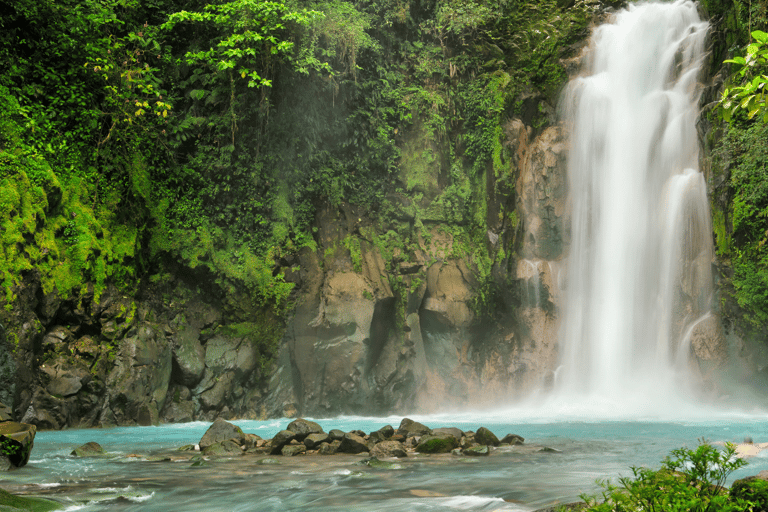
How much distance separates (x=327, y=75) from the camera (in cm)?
1484

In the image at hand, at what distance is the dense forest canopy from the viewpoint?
11367mm

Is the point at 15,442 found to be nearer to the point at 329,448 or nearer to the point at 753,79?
the point at 329,448

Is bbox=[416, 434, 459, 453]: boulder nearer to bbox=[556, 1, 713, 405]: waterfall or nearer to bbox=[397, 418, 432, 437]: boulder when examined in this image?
bbox=[397, 418, 432, 437]: boulder

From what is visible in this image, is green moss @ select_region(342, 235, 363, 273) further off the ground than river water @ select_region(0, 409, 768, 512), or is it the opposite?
green moss @ select_region(342, 235, 363, 273)

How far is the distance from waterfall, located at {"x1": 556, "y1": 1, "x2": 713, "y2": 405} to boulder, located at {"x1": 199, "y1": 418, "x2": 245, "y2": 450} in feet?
31.6

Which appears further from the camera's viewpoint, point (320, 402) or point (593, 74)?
point (593, 74)

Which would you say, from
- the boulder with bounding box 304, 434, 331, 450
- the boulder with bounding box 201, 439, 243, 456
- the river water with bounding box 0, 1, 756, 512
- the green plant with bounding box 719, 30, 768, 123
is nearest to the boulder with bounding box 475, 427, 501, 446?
the river water with bounding box 0, 1, 756, 512

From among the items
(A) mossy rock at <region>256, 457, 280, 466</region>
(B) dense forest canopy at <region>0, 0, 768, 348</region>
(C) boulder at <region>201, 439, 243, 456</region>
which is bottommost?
(A) mossy rock at <region>256, 457, 280, 466</region>

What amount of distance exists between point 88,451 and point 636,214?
14074 millimetres

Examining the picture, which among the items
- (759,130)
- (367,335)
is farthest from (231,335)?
(759,130)

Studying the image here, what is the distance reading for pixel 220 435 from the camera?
8773mm

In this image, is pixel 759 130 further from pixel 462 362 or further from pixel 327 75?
pixel 327 75

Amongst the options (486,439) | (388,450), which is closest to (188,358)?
(388,450)

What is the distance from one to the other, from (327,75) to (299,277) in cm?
534
